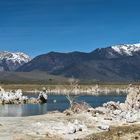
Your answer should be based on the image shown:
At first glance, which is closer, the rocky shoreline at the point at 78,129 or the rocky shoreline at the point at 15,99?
the rocky shoreline at the point at 78,129

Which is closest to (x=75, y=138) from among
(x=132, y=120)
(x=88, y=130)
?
(x=88, y=130)

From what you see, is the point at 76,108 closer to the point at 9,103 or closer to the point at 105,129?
the point at 105,129

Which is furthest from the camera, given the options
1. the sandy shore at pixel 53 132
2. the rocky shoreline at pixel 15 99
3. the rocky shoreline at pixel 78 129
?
the rocky shoreline at pixel 15 99

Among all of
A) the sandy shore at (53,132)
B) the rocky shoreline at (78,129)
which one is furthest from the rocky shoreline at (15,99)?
the sandy shore at (53,132)

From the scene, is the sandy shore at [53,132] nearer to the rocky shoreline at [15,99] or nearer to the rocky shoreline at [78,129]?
the rocky shoreline at [78,129]

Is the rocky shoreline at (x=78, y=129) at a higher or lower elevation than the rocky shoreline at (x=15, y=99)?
→ lower

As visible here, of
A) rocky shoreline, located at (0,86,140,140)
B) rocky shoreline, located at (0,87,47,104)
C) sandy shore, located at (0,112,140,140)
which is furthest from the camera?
rocky shoreline, located at (0,87,47,104)

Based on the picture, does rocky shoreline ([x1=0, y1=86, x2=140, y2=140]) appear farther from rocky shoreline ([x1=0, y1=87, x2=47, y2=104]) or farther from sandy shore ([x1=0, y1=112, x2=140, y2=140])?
rocky shoreline ([x1=0, y1=87, x2=47, y2=104])

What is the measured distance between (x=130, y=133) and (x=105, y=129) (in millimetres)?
7897

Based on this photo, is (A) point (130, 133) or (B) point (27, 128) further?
(B) point (27, 128)

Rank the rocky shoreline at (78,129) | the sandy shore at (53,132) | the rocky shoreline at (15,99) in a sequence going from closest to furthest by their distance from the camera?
the sandy shore at (53,132) → the rocky shoreline at (78,129) → the rocky shoreline at (15,99)

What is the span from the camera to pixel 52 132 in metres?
51.2

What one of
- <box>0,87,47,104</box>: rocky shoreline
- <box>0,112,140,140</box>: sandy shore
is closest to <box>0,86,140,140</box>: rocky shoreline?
<box>0,112,140,140</box>: sandy shore

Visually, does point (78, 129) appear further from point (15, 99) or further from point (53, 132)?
point (15, 99)
